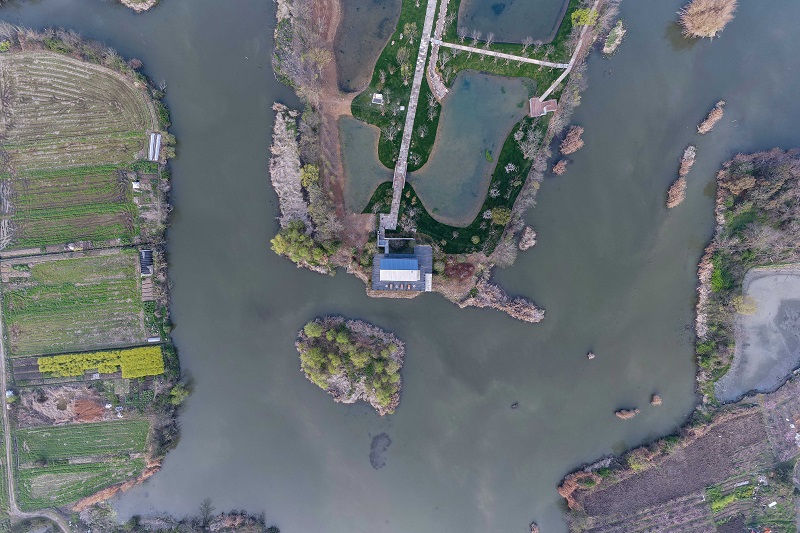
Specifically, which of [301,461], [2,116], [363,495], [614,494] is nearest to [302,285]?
[301,461]

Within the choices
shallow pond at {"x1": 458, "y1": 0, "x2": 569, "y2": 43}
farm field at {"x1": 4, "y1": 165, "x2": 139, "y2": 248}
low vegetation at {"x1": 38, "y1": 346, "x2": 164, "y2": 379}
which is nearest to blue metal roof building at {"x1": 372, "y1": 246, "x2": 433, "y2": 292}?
shallow pond at {"x1": 458, "y1": 0, "x2": 569, "y2": 43}

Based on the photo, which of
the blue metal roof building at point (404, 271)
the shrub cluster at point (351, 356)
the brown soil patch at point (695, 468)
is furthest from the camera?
the brown soil patch at point (695, 468)

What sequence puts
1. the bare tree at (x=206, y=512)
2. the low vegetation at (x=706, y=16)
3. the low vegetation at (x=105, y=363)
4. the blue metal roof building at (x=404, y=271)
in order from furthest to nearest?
the bare tree at (x=206, y=512) < the low vegetation at (x=105, y=363) < the low vegetation at (x=706, y=16) < the blue metal roof building at (x=404, y=271)

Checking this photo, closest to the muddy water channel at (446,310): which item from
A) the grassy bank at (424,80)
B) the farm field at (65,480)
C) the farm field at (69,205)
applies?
the farm field at (65,480)

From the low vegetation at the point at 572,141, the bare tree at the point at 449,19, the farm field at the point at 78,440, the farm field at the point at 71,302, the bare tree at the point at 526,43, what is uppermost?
the bare tree at the point at 449,19

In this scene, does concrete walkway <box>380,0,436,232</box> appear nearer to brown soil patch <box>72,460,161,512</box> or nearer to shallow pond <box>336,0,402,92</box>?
shallow pond <box>336,0,402,92</box>

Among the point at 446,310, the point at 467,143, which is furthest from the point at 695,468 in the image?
the point at 467,143

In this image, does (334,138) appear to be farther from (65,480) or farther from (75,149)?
(65,480)

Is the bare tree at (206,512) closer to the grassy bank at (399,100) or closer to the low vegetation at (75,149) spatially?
the low vegetation at (75,149)
